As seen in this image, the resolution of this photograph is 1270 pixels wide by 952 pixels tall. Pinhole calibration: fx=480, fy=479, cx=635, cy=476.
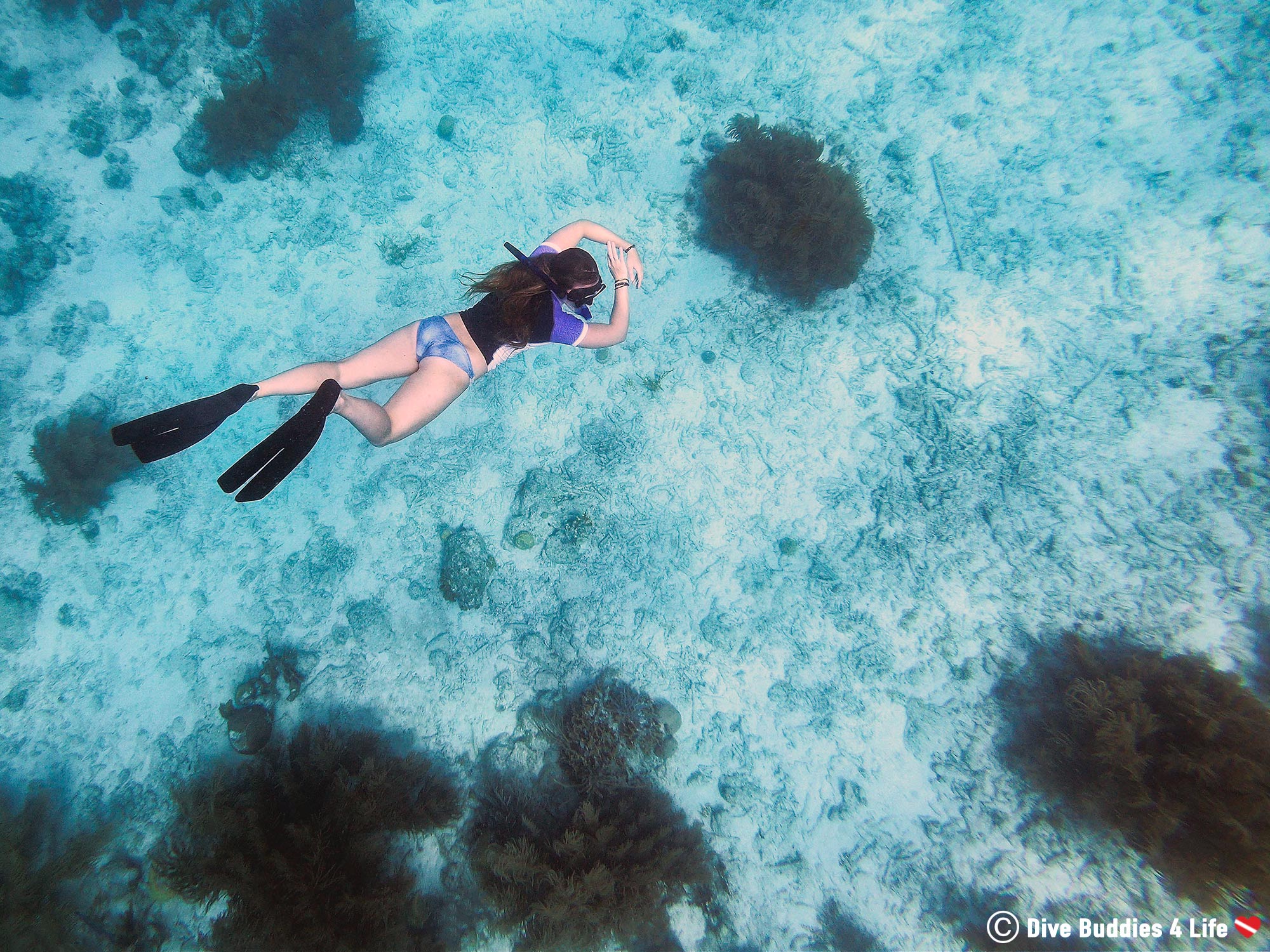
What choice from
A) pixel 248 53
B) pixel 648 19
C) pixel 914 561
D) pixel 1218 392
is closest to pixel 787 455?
pixel 914 561

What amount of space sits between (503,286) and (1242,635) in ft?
23.4

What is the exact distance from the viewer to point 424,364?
4.02 m

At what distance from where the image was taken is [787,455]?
17.2 ft

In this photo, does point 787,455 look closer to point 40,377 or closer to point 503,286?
point 503,286

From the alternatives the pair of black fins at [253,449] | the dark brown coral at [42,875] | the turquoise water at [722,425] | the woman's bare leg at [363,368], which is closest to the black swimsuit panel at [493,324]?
the woman's bare leg at [363,368]

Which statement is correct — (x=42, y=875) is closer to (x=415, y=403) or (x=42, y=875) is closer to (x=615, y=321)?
(x=415, y=403)

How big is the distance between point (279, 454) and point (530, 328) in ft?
6.67

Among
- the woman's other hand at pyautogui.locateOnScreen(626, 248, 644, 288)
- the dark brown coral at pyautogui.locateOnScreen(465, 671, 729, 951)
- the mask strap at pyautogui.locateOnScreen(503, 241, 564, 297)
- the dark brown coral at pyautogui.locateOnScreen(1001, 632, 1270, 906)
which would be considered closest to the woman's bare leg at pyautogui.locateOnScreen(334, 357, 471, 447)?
the mask strap at pyautogui.locateOnScreen(503, 241, 564, 297)

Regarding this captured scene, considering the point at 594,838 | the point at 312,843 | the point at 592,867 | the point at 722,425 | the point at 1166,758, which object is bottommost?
the point at 1166,758

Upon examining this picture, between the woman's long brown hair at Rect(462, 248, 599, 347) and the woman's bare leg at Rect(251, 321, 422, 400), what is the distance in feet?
2.60

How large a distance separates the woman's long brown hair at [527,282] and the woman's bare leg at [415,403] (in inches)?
22.7

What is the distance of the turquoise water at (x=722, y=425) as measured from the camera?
15.3ft

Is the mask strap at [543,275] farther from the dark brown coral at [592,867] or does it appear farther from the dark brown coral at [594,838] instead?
the dark brown coral at [592,867]

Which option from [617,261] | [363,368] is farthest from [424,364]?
[617,261]
